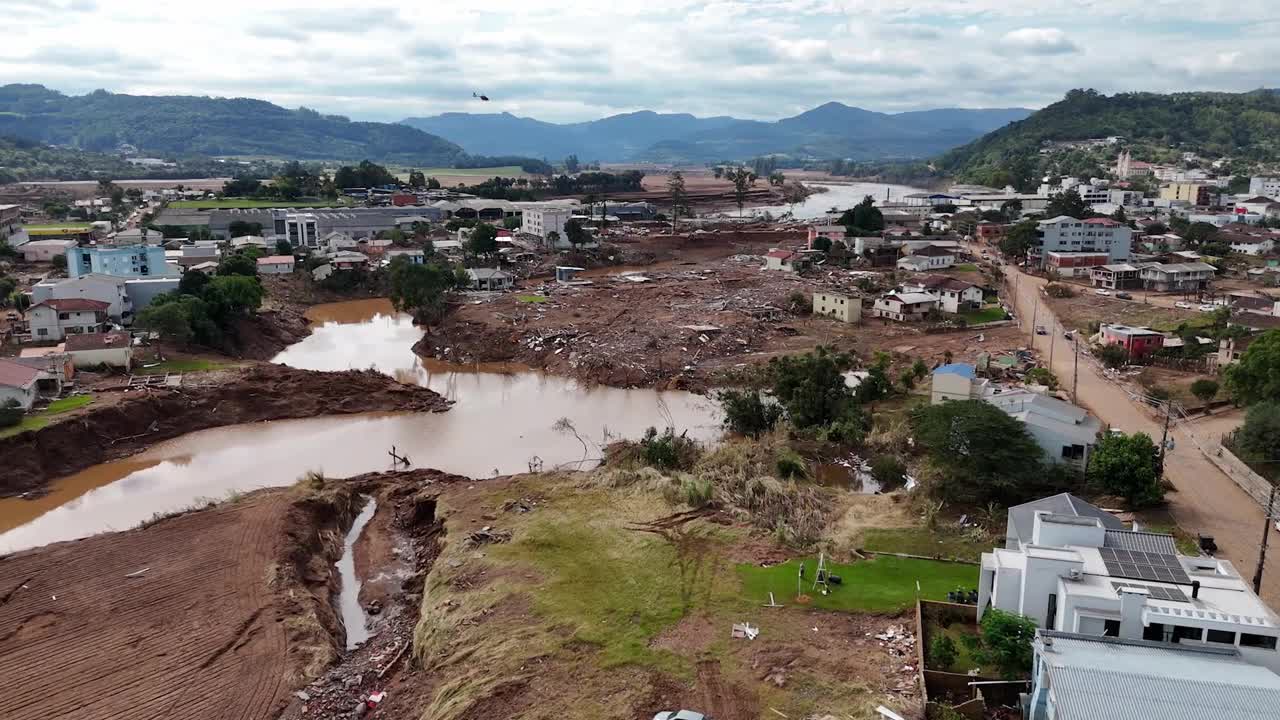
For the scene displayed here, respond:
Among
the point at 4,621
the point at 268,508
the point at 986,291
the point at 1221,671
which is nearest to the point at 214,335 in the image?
the point at 268,508

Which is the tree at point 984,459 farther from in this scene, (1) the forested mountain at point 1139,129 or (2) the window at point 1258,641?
(1) the forested mountain at point 1139,129

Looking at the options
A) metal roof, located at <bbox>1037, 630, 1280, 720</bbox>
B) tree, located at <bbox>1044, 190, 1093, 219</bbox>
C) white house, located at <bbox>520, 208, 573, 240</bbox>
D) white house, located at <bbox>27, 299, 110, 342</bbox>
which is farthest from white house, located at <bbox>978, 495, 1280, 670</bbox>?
tree, located at <bbox>1044, 190, 1093, 219</bbox>

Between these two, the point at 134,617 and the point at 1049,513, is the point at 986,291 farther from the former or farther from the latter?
the point at 134,617

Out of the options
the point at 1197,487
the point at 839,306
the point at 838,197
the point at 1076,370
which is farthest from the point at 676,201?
the point at 1197,487

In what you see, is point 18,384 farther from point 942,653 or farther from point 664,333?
point 942,653

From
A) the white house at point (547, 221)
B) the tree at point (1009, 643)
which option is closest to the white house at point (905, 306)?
the tree at point (1009, 643)

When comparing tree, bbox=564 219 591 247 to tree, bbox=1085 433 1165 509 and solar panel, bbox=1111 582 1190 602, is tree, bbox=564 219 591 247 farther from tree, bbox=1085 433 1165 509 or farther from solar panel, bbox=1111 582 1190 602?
solar panel, bbox=1111 582 1190 602
